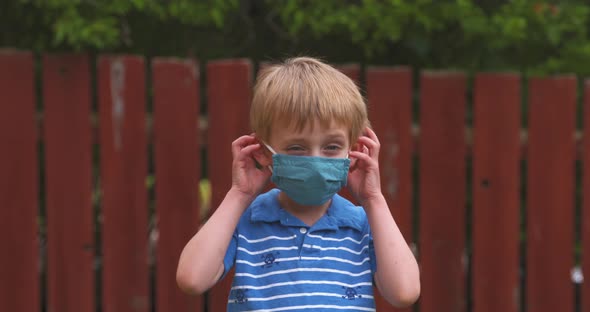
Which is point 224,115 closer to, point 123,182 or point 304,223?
point 123,182

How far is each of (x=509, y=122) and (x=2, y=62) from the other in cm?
265

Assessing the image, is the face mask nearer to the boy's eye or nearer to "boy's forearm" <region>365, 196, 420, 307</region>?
the boy's eye

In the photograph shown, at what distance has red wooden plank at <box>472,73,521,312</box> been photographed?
15.2 feet

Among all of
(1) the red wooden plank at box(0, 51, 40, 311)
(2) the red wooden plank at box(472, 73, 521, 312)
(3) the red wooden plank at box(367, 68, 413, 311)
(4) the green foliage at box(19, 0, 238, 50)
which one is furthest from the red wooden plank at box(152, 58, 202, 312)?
(2) the red wooden plank at box(472, 73, 521, 312)

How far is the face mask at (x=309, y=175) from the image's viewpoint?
2.48 m

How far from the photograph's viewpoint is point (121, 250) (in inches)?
185

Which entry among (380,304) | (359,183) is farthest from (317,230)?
(380,304)

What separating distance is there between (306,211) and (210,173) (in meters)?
2.06

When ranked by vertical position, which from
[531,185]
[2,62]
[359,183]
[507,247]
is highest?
[2,62]

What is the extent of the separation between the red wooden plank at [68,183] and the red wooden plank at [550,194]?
7.69 feet

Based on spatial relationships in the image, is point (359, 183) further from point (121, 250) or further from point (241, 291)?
point (121, 250)

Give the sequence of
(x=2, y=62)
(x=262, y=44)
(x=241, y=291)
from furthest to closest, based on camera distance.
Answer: (x=262, y=44)
(x=2, y=62)
(x=241, y=291)

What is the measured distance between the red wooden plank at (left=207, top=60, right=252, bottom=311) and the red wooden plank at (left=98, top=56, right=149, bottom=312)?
0.36 meters

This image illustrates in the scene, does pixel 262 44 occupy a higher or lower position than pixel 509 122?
higher
